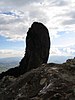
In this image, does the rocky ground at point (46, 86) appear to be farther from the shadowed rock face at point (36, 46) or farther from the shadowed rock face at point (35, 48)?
the shadowed rock face at point (36, 46)

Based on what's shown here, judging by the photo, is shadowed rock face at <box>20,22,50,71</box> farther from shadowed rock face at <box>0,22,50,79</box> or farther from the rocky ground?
the rocky ground

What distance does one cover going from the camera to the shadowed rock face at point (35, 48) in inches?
1940

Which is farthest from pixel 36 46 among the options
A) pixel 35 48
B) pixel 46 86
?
pixel 46 86

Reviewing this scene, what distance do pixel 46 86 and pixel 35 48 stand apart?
115 feet

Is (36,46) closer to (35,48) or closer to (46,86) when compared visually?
(35,48)

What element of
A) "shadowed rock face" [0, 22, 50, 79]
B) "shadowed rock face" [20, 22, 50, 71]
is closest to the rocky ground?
"shadowed rock face" [0, 22, 50, 79]

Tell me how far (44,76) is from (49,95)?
2.74 meters

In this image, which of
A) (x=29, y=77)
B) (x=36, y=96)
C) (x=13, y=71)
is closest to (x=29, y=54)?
(x=13, y=71)

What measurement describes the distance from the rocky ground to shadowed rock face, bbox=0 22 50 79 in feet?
93.5

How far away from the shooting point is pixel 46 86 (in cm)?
1641

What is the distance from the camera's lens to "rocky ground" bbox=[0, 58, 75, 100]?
1505cm

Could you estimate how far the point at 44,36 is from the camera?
52688 millimetres

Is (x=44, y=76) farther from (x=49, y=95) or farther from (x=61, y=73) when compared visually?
(x=49, y=95)

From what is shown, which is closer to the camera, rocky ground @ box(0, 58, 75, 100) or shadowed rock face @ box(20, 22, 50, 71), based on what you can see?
rocky ground @ box(0, 58, 75, 100)
